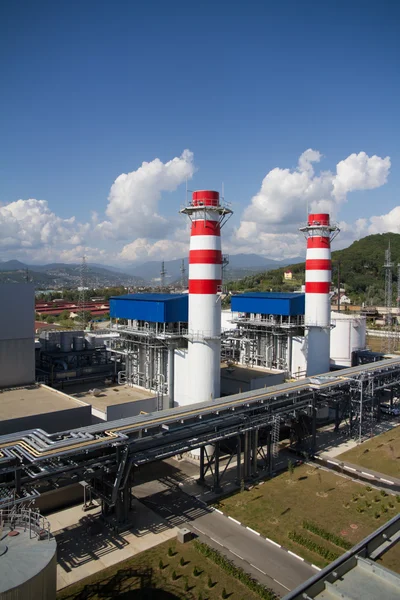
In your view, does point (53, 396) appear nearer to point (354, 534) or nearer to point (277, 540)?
point (277, 540)

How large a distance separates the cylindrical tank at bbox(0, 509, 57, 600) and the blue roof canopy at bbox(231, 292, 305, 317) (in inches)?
1221

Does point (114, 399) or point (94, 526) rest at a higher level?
point (114, 399)

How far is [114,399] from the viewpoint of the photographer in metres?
33.9

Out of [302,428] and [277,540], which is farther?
[302,428]

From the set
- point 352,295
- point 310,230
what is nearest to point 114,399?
point 310,230

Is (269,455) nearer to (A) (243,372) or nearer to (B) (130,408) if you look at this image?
(B) (130,408)

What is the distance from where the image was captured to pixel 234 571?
17.6m

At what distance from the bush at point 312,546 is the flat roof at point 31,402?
1573 cm

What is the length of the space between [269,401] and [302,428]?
17.0ft

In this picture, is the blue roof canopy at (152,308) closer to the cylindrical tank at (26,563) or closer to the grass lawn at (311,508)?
the grass lawn at (311,508)

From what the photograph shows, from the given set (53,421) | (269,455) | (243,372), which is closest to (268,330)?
(243,372)

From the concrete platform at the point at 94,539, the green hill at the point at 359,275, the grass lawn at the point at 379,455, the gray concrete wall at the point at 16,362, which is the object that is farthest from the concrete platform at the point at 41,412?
the green hill at the point at 359,275

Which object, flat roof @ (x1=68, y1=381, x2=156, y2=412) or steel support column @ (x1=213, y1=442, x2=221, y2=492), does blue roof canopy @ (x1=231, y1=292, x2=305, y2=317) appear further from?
steel support column @ (x1=213, y1=442, x2=221, y2=492)

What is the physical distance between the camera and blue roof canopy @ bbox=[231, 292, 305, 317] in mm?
41875
